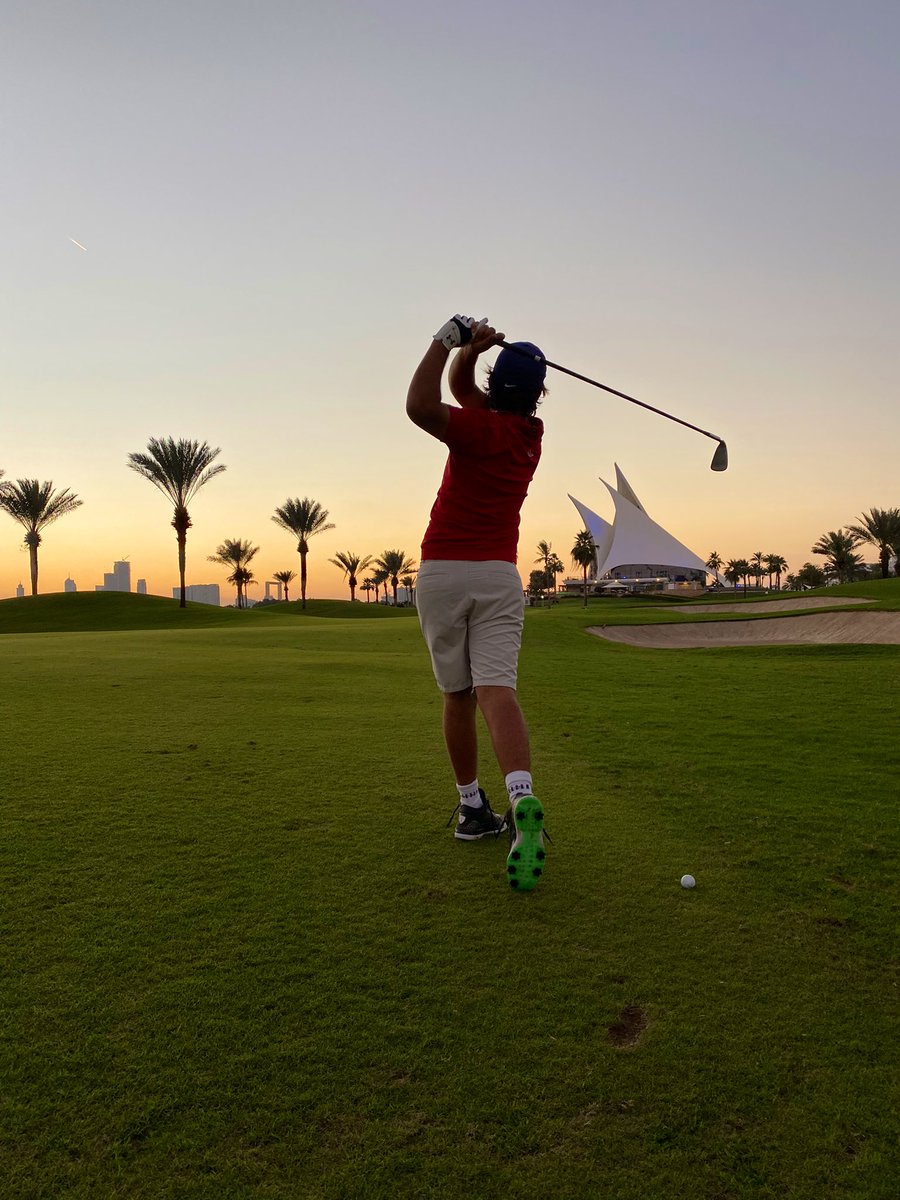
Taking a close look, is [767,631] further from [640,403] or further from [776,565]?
[776,565]

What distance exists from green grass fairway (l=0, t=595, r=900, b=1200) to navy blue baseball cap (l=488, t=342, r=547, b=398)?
7.55 feet

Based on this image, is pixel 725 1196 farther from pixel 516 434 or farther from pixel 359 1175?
pixel 516 434

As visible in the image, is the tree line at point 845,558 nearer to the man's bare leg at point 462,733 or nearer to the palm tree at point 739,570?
the palm tree at point 739,570

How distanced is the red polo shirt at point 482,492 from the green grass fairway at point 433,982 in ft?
4.83

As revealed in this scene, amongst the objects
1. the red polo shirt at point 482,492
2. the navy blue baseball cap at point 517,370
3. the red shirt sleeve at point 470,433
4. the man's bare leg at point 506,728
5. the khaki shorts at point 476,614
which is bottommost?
the man's bare leg at point 506,728

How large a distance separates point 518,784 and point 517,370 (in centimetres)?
206

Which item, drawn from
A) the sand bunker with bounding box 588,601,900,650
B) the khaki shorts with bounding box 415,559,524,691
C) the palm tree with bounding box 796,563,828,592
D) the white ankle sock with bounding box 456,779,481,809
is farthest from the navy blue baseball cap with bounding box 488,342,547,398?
the palm tree with bounding box 796,563,828,592

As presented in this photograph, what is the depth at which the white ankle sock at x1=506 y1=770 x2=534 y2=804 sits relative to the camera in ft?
11.2

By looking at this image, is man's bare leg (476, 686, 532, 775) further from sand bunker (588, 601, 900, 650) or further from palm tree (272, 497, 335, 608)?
palm tree (272, 497, 335, 608)

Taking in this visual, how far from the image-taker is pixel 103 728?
6.16 meters

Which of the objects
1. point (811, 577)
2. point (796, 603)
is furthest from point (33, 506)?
point (811, 577)

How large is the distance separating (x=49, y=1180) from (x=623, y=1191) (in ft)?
4.03

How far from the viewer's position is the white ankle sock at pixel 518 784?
11.2 ft

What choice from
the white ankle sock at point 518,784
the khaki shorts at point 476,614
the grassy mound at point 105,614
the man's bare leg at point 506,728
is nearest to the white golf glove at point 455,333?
the khaki shorts at point 476,614
